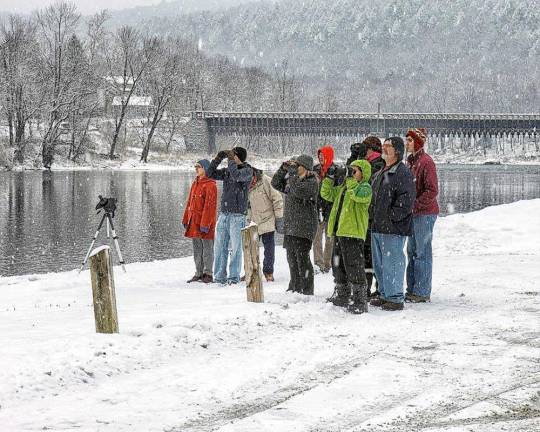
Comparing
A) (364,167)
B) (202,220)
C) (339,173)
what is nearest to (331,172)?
(339,173)

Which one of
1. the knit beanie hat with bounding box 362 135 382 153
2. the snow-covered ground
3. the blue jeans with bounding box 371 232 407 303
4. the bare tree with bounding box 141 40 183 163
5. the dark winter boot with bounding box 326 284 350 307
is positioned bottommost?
the snow-covered ground

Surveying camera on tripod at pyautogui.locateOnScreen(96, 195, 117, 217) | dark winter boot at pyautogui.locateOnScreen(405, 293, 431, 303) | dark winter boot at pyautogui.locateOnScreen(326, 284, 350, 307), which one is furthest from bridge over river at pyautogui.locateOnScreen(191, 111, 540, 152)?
dark winter boot at pyautogui.locateOnScreen(326, 284, 350, 307)


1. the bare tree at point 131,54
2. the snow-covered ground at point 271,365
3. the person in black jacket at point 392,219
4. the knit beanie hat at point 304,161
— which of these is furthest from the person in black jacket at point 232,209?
the bare tree at point 131,54

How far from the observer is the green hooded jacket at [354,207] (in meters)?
9.62

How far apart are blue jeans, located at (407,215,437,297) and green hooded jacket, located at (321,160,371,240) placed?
1.12 metres

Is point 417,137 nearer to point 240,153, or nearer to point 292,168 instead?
point 292,168

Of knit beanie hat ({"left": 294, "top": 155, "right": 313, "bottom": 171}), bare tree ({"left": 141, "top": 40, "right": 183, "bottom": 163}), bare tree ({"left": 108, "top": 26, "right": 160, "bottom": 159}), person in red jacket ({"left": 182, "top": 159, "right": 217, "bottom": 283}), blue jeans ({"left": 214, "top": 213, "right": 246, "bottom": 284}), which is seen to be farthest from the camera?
bare tree ({"left": 141, "top": 40, "right": 183, "bottom": 163})

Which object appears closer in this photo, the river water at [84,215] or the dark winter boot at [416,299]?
the dark winter boot at [416,299]

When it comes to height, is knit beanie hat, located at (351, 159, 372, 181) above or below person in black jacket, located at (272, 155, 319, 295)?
above

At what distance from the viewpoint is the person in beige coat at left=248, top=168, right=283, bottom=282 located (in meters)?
13.1

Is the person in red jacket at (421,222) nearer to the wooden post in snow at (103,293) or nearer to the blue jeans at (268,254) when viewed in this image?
the blue jeans at (268,254)

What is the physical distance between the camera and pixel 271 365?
7.12m

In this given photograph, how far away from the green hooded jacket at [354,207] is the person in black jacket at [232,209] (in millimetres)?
2457

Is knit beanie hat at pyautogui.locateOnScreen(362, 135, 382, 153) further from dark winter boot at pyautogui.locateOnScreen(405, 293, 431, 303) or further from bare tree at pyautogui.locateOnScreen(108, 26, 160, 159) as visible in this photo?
bare tree at pyautogui.locateOnScreen(108, 26, 160, 159)
